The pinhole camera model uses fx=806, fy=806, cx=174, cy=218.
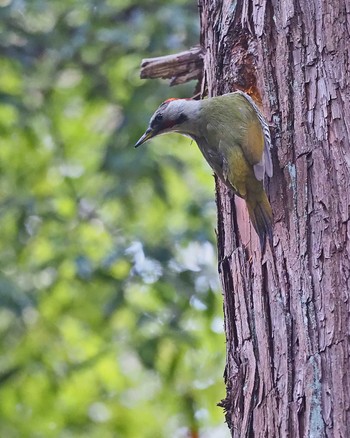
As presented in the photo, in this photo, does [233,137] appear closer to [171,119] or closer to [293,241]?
[171,119]

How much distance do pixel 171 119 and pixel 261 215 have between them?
1.06 m

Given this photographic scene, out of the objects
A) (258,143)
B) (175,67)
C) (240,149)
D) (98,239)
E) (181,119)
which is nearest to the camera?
(258,143)

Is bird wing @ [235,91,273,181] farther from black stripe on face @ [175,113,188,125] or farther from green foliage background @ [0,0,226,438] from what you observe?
green foliage background @ [0,0,226,438]

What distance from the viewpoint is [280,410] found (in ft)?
8.66

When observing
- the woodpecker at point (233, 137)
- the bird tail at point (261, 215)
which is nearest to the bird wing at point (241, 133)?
the woodpecker at point (233, 137)

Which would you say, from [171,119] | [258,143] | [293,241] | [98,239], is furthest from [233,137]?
[98,239]

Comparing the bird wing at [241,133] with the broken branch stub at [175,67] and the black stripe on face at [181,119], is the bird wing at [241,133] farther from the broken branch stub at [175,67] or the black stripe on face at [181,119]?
the broken branch stub at [175,67]

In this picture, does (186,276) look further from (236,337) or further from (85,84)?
(236,337)

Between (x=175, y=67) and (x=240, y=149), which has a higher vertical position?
(x=175, y=67)

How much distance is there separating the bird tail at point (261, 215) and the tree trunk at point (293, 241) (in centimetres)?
3

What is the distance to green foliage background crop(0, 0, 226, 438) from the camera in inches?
250

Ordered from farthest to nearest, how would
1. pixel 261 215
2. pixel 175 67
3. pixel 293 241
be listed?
1. pixel 175 67
2. pixel 261 215
3. pixel 293 241

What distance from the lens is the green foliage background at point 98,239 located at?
6348 mm

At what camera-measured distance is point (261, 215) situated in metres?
2.90
